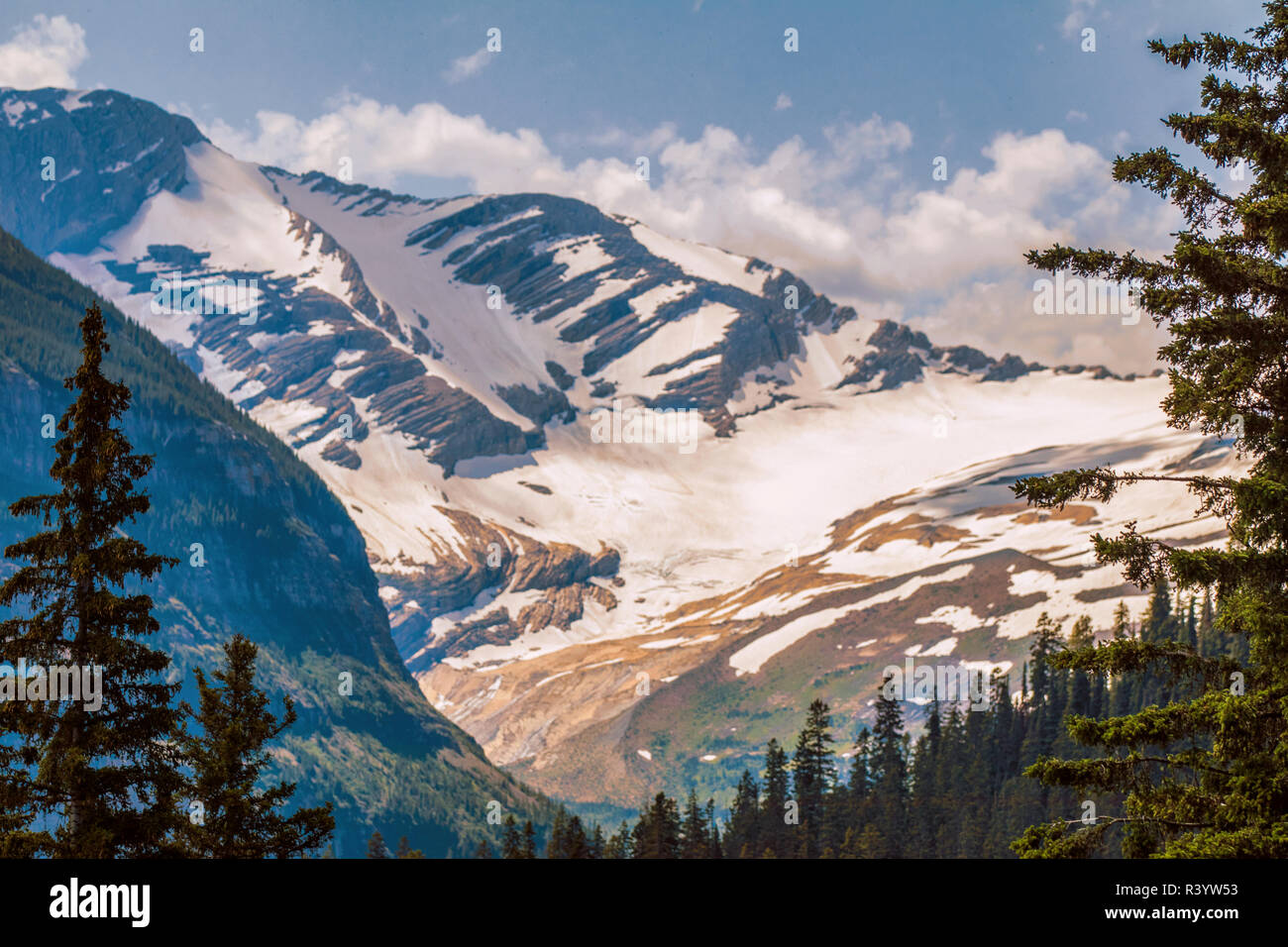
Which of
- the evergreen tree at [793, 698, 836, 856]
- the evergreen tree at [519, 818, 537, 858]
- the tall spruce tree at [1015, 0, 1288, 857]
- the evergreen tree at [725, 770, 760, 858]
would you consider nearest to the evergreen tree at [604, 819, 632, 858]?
the evergreen tree at [519, 818, 537, 858]

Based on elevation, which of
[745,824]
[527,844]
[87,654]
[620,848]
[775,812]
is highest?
[87,654]

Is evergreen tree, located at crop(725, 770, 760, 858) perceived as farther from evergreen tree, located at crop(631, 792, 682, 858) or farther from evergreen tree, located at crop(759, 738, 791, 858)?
evergreen tree, located at crop(631, 792, 682, 858)

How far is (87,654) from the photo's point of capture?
22.2m

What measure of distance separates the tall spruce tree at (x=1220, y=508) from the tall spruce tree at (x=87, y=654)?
656 inches

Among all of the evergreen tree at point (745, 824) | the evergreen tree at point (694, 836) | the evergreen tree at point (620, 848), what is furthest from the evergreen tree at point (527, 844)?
the evergreen tree at point (745, 824)

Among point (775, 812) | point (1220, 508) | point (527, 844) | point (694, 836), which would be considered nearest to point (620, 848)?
point (694, 836)

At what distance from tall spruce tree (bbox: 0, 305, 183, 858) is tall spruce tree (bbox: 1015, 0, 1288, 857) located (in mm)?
16655

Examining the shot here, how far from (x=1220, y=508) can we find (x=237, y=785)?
22.6 metres

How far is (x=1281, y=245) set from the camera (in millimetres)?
17594

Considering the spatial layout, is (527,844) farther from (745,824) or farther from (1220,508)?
(1220,508)
